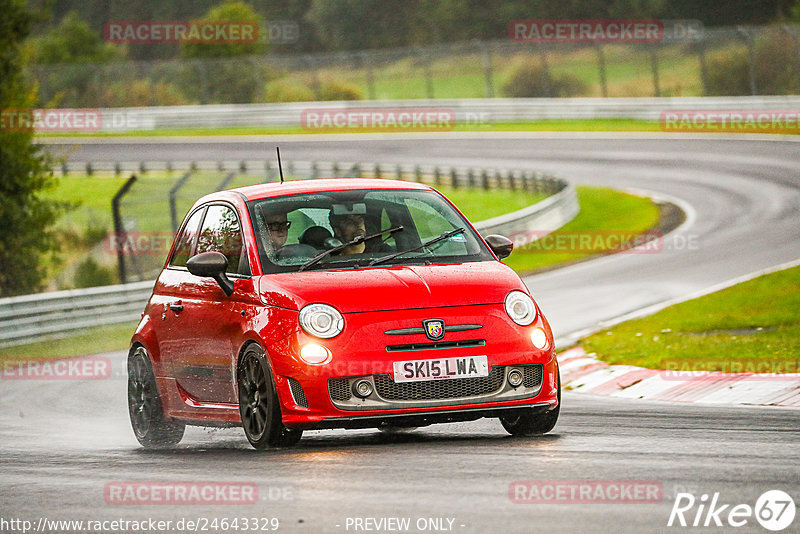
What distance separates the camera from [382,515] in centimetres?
564

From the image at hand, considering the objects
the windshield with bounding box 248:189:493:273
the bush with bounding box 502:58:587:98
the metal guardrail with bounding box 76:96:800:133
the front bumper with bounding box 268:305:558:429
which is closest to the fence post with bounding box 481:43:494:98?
the metal guardrail with bounding box 76:96:800:133

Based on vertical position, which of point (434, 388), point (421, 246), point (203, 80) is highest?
point (203, 80)

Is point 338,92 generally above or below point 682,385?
above

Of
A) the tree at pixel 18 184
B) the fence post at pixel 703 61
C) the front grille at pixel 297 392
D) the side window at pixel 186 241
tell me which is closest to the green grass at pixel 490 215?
the tree at pixel 18 184

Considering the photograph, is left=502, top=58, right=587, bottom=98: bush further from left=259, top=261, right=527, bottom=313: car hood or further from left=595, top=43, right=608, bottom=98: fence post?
left=259, top=261, right=527, bottom=313: car hood

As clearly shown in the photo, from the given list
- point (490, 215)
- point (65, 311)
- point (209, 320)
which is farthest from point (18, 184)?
point (209, 320)

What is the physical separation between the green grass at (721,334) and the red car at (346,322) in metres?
3.77

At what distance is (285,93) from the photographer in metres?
55.0

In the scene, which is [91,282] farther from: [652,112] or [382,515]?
[652,112]

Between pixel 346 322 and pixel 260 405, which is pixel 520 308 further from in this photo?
pixel 260 405

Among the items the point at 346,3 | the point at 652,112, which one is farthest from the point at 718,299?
the point at 346,3

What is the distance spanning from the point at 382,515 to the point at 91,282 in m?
19.8

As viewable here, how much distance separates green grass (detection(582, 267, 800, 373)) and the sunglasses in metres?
4.57

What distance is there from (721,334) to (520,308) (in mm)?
6606
